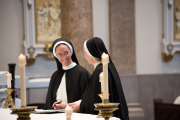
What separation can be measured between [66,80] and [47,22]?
4332 mm

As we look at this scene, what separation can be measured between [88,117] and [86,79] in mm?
1567

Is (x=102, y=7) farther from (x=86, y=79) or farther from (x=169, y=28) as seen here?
(x=86, y=79)

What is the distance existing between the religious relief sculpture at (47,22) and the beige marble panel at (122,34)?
1.64 m

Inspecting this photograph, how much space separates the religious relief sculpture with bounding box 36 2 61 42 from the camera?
7609 millimetres

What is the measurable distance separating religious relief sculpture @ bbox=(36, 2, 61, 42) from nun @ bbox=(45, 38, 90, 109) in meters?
4.00

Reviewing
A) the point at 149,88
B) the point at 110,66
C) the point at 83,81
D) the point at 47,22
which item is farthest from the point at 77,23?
the point at 149,88

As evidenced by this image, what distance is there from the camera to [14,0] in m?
7.55

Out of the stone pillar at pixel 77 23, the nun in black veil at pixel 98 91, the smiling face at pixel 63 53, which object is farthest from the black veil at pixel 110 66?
the stone pillar at pixel 77 23

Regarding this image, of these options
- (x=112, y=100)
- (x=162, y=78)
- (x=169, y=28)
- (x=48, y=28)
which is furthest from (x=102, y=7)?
(x=112, y=100)

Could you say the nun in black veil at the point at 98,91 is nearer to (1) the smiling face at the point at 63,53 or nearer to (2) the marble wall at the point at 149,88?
(1) the smiling face at the point at 63,53

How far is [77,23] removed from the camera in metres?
5.14

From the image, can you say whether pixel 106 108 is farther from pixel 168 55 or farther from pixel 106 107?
pixel 168 55

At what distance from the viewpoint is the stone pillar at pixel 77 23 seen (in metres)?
5.12

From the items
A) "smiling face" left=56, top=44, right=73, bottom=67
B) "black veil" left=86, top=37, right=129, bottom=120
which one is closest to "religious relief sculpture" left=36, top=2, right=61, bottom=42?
"smiling face" left=56, top=44, right=73, bottom=67
